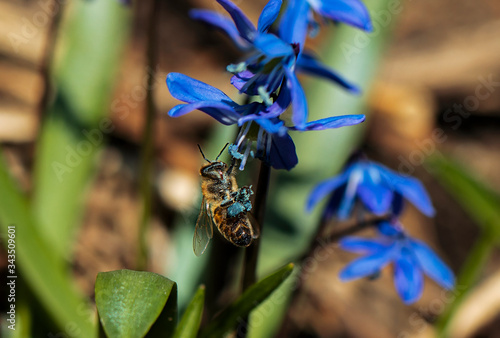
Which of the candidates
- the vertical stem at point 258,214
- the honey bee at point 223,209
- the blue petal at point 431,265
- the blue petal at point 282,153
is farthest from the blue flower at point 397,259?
the blue petal at point 282,153

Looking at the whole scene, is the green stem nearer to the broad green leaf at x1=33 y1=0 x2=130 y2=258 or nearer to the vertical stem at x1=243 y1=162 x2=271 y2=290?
the vertical stem at x1=243 y1=162 x2=271 y2=290

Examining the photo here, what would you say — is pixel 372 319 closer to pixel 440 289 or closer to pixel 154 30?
pixel 440 289

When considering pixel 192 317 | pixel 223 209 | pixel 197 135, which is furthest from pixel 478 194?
pixel 197 135

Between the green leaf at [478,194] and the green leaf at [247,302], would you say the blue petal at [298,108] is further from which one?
the green leaf at [478,194]

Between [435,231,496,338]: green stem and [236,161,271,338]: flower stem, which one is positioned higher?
[236,161,271,338]: flower stem

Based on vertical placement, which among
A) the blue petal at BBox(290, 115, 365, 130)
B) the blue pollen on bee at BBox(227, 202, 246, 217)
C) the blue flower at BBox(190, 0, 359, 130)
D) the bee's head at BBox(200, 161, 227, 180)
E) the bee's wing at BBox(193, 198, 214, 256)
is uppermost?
the blue flower at BBox(190, 0, 359, 130)

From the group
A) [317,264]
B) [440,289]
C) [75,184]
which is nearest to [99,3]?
[75,184]

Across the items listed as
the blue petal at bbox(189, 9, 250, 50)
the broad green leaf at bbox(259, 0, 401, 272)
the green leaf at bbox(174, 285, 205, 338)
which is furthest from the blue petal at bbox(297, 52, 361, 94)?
the broad green leaf at bbox(259, 0, 401, 272)
